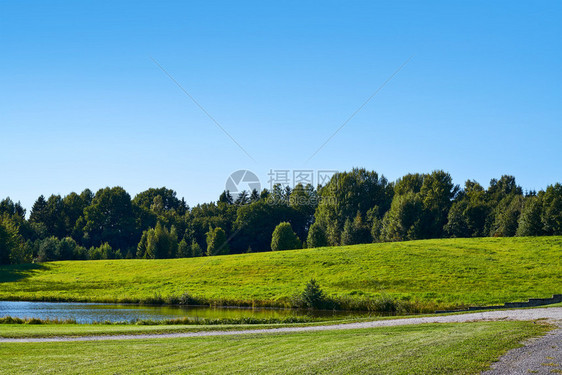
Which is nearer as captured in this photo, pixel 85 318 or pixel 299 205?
pixel 85 318

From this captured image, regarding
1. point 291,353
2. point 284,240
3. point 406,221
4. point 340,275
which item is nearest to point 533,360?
point 291,353

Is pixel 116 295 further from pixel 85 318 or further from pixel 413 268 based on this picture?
pixel 413 268

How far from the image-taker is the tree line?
78562 millimetres

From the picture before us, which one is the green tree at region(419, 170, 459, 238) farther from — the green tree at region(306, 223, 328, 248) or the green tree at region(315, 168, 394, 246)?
the green tree at region(306, 223, 328, 248)

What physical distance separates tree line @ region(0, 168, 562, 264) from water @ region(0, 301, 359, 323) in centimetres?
3090

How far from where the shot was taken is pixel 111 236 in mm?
112562

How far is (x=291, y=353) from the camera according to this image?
49.8 feet

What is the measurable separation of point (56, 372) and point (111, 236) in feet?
344

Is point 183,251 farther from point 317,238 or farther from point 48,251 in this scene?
point 317,238

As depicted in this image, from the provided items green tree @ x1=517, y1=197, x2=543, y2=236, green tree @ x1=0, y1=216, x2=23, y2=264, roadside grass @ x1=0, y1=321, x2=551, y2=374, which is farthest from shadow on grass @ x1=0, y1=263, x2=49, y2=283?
green tree @ x1=517, y1=197, x2=543, y2=236

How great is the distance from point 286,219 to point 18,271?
193 feet

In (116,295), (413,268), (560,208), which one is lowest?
(116,295)

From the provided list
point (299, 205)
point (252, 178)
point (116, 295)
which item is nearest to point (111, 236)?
point (299, 205)

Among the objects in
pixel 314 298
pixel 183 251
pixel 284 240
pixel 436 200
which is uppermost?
pixel 436 200
